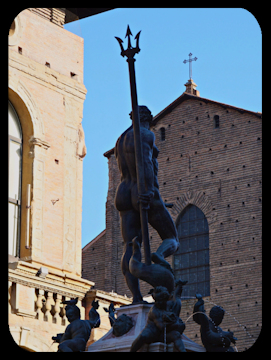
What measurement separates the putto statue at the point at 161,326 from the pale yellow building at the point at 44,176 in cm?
1180

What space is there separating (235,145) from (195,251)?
4.28m

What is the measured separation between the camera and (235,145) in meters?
35.9

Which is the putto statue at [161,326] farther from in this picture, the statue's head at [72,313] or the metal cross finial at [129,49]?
the metal cross finial at [129,49]

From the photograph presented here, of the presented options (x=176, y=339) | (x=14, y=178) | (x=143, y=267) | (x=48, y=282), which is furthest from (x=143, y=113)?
(x=14, y=178)

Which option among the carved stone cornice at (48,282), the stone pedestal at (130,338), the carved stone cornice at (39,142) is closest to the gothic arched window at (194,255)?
the carved stone cornice at (48,282)

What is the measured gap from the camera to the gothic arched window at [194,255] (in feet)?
113

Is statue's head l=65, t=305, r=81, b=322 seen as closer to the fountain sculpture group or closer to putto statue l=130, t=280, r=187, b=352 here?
the fountain sculpture group

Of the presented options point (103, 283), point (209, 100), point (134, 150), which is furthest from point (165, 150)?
point (134, 150)

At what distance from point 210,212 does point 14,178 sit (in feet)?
50.1

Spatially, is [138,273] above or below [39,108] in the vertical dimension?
below

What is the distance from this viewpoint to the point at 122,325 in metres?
8.31

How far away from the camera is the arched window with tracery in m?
20.7
